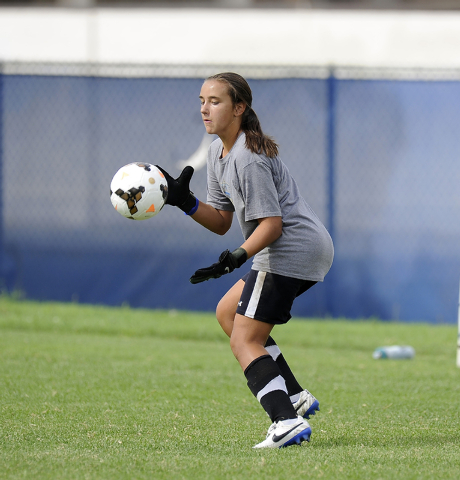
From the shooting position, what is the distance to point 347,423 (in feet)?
11.8

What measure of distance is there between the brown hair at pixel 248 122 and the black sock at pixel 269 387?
0.93 metres

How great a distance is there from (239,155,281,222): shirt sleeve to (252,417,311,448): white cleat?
895 mm

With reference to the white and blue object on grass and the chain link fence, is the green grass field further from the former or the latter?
the chain link fence

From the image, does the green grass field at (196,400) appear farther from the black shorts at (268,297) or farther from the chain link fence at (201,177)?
the black shorts at (268,297)

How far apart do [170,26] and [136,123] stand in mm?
2861

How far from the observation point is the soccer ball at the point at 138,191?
3.11 metres

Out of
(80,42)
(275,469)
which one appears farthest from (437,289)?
(80,42)

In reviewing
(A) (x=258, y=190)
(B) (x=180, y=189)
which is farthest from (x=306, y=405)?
(B) (x=180, y=189)

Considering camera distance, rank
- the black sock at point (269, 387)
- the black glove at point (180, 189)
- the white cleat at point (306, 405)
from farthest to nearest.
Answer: the white cleat at point (306, 405) < the black glove at point (180, 189) < the black sock at point (269, 387)

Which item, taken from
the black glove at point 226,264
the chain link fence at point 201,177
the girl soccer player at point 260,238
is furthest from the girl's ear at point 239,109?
the chain link fence at point 201,177

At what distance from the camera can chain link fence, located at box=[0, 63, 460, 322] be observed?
7.10m

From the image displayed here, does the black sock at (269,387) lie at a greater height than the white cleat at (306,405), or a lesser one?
greater

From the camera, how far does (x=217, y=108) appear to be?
3.27 meters

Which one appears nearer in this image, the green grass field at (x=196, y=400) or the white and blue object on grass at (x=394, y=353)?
the green grass field at (x=196, y=400)
